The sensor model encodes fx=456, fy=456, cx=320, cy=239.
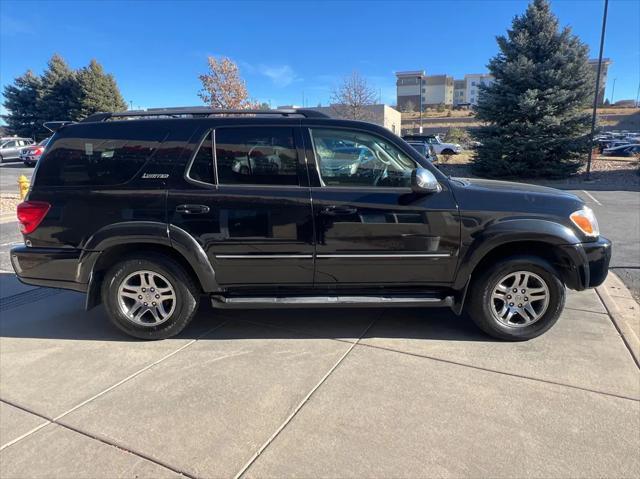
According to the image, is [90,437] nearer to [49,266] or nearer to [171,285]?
[171,285]

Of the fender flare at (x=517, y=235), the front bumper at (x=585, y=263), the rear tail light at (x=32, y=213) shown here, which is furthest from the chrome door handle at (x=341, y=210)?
the rear tail light at (x=32, y=213)

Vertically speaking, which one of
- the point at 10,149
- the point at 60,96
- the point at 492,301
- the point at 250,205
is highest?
the point at 60,96

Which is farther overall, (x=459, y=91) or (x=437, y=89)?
(x=459, y=91)

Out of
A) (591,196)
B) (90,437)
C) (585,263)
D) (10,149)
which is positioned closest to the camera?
(90,437)

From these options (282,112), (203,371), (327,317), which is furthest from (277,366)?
(282,112)

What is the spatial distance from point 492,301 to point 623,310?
1.69m

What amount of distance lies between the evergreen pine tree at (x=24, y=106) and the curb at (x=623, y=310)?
4668 cm

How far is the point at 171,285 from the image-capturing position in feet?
12.3

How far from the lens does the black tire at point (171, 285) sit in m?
3.70

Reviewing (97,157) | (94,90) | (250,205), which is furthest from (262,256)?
(94,90)

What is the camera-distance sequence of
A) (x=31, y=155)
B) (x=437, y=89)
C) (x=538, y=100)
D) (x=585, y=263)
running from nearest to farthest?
(x=585, y=263), (x=538, y=100), (x=31, y=155), (x=437, y=89)

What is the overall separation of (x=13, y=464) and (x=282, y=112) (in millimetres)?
2946

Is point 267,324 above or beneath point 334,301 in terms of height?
beneath

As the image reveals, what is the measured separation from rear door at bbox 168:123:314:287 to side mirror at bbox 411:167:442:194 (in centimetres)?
82
